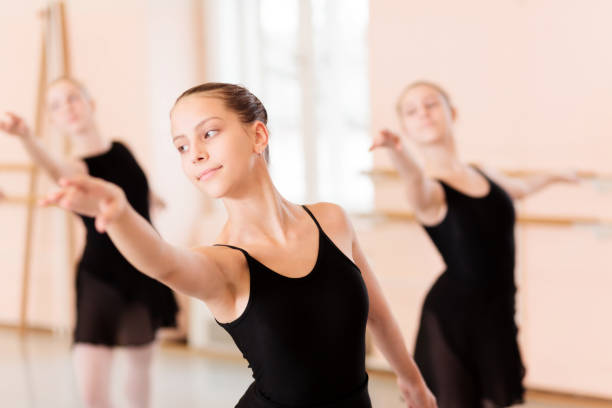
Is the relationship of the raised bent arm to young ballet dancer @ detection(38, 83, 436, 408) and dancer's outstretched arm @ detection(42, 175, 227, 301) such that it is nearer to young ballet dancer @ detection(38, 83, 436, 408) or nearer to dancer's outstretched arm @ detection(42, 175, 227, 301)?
young ballet dancer @ detection(38, 83, 436, 408)

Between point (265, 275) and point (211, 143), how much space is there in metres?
0.23

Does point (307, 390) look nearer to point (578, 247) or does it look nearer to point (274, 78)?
point (578, 247)

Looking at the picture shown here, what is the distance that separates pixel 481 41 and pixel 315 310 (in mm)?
2380

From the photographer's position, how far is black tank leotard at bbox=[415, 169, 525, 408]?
2203 mm

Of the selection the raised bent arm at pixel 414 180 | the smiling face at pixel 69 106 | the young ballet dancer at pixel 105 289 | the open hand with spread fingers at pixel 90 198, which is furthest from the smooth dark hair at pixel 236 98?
the smiling face at pixel 69 106

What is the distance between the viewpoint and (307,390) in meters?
1.30

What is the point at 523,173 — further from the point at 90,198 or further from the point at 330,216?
the point at 90,198

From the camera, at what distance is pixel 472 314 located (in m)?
2.24

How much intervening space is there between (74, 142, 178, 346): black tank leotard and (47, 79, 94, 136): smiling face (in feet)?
0.45

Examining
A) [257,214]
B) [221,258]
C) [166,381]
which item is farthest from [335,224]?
[166,381]

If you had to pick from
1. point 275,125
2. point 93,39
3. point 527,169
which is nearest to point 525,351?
point 527,169

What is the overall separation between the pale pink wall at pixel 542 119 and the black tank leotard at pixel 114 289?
1.39m

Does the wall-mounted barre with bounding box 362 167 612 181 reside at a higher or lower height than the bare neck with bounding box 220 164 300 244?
lower

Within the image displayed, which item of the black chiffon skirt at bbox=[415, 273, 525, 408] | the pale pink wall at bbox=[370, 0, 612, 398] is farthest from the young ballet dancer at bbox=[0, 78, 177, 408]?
the pale pink wall at bbox=[370, 0, 612, 398]
